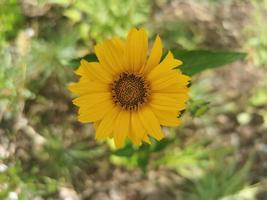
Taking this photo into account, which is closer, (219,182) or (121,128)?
(121,128)

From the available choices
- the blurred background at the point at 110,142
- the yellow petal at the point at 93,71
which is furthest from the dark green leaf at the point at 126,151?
the yellow petal at the point at 93,71

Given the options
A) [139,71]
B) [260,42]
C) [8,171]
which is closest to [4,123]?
[8,171]

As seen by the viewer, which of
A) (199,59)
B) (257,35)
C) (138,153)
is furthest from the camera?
(257,35)

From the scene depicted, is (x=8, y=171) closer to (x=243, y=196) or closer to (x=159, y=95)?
(x=159, y=95)

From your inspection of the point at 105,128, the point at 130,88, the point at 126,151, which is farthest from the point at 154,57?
the point at 126,151

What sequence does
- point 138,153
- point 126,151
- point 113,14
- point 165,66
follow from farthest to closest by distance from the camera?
point 113,14 < point 138,153 < point 126,151 < point 165,66

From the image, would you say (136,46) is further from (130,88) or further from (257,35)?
(257,35)

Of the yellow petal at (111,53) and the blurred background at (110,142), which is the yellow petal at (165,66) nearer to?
the yellow petal at (111,53)
